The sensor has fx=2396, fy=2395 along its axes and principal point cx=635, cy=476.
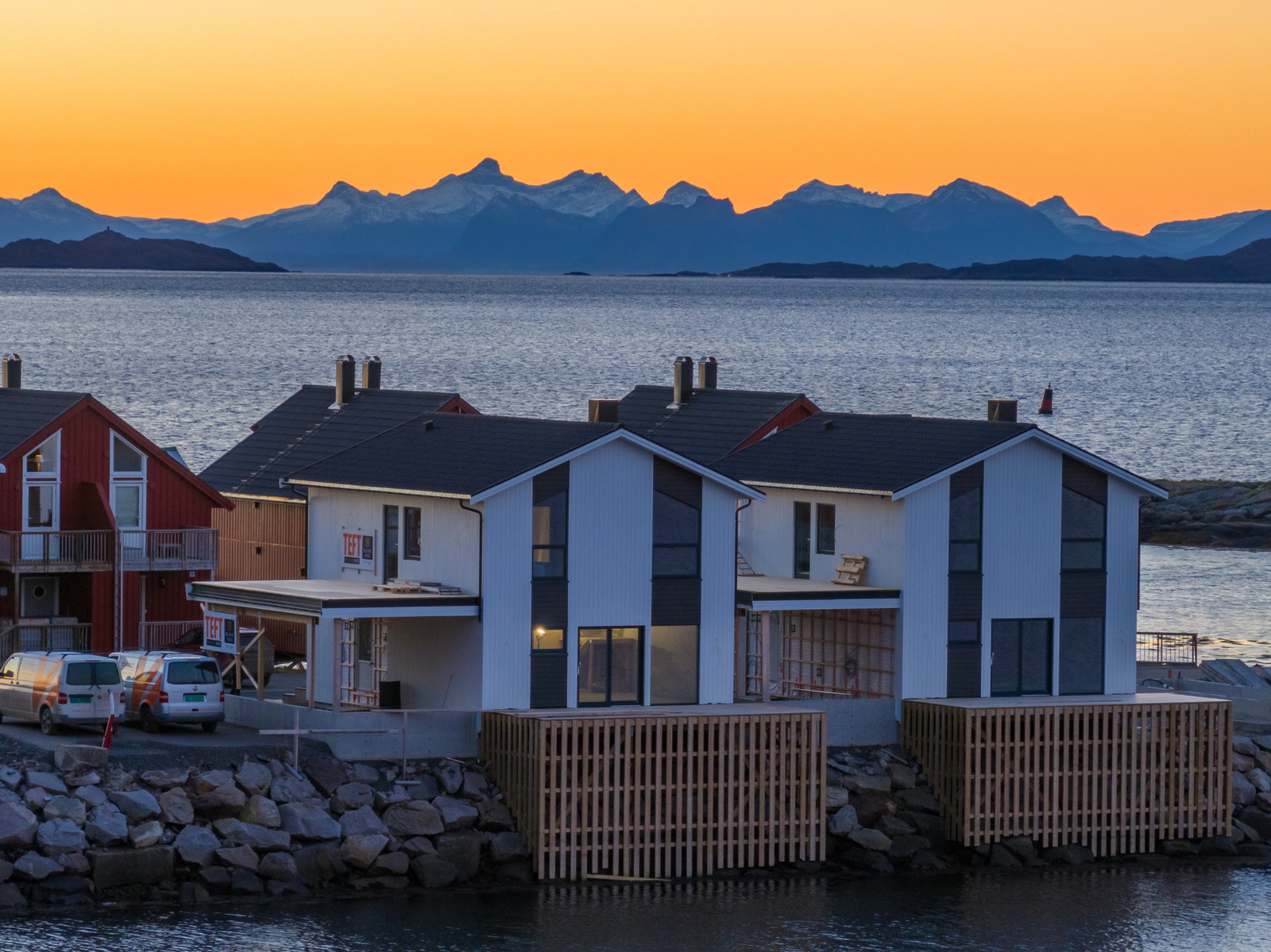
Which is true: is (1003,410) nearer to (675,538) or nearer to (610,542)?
(675,538)

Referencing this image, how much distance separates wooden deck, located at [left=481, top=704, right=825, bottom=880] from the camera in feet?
124

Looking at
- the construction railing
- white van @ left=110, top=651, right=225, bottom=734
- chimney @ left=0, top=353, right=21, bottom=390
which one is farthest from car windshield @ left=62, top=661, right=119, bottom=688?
the construction railing

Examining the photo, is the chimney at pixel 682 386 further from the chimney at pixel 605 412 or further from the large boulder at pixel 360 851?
the large boulder at pixel 360 851

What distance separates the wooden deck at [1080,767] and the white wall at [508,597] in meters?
7.26

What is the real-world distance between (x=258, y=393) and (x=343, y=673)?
11781cm

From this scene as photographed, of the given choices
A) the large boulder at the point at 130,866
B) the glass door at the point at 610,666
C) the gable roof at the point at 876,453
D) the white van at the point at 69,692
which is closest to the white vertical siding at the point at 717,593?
the glass door at the point at 610,666

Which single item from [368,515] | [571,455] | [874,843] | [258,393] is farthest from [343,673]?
[258,393]

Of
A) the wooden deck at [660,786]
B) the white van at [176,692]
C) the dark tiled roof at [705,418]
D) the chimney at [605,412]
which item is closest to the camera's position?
the wooden deck at [660,786]

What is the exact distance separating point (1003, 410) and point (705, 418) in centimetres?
813

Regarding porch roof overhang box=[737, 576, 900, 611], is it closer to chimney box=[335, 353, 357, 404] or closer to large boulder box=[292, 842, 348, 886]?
large boulder box=[292, 842, 348, 886]

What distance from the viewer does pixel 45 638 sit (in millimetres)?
46375

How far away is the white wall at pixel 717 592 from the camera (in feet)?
137

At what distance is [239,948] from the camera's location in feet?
110

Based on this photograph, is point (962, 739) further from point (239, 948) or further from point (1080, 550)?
point (239, 948)
